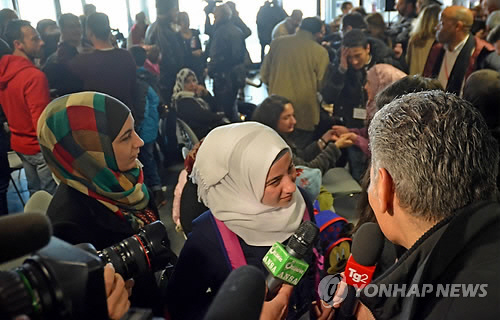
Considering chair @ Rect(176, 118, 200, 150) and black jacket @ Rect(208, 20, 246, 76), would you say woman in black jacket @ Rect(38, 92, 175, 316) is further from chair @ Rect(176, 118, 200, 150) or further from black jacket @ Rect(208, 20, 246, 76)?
black jacket @ Rect(208, 20, 246, 76)

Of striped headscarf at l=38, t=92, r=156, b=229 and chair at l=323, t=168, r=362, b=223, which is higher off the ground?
striped headscarf at l=38, t=92, r=156, b=229

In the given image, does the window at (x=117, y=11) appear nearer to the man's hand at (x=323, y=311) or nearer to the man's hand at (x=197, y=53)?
the man's hand at (x=197, y=53)

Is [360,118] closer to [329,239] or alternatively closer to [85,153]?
[329,239]

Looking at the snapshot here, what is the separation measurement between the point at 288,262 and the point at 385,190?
10.8 inches

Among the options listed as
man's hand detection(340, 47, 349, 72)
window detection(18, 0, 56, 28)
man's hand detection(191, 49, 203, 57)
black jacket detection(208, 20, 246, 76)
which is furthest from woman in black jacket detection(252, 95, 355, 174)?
window detection(18, 0, 56, 28)

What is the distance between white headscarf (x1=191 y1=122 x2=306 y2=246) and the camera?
1.34 meters

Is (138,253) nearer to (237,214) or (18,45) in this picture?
(237,214)

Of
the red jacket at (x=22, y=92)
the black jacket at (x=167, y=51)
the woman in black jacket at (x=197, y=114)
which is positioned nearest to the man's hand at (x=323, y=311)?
the woman in black jacket at (x=197, y=114)

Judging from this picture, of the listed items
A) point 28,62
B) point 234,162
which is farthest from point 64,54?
point 234,162

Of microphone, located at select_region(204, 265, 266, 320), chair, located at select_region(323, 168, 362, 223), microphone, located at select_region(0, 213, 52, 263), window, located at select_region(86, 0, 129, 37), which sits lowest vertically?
chair, located at select_region(323, 168, 362, 223)

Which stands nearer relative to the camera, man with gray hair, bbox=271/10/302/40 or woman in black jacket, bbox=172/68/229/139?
woman in black jacket, bbox=172/68/229/139

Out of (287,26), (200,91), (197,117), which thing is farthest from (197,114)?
(287,26)

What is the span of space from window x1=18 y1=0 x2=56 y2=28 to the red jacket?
17.9ft

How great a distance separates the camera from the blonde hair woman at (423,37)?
382cm
